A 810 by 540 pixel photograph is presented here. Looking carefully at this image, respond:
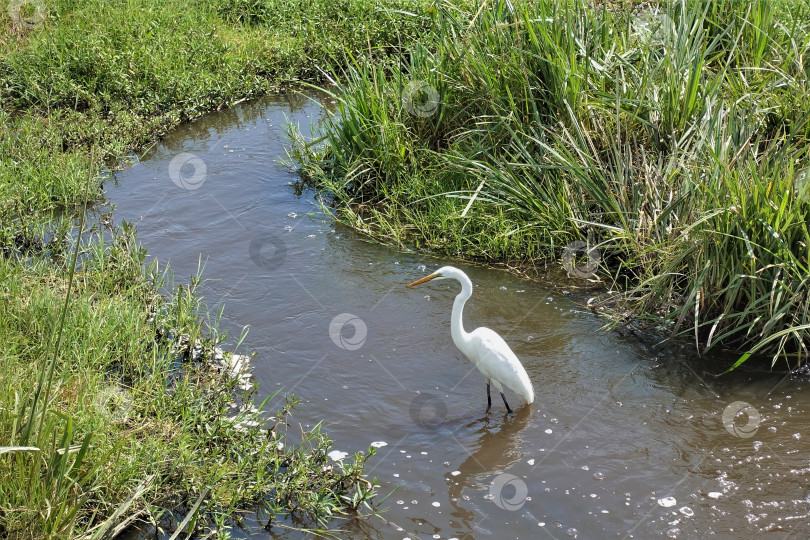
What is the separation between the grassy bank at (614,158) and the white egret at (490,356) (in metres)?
1.14

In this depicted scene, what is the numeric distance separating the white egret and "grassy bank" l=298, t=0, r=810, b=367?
44.8 inches

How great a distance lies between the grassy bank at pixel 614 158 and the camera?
184 inches

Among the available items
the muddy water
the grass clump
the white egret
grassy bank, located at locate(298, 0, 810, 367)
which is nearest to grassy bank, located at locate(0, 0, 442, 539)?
the grass clump

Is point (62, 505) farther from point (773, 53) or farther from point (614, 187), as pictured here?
point (773, 53)

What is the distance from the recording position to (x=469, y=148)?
21.6 feet

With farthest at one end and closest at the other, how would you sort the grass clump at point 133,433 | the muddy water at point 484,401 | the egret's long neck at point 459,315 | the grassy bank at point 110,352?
1. the egret's long neck at point 459,315
2. the muddy water at point 484,401
3. the grassy bank at point 110,352
4. the grass clump at point 133,433

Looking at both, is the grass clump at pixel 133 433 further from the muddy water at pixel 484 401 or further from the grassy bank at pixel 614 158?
the grassy bank at pixel 614 158

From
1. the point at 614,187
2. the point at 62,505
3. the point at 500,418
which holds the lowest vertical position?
the point at 500,418

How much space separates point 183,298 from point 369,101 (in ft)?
9.34

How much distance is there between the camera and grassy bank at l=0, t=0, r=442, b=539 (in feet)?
10.2

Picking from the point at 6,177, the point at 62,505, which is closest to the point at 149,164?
the point at 6,177

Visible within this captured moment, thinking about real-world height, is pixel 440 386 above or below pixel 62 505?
below

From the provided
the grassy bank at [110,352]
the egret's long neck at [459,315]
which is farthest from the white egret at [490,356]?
the grassy bank at [110,352]

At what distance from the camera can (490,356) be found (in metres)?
4.34
